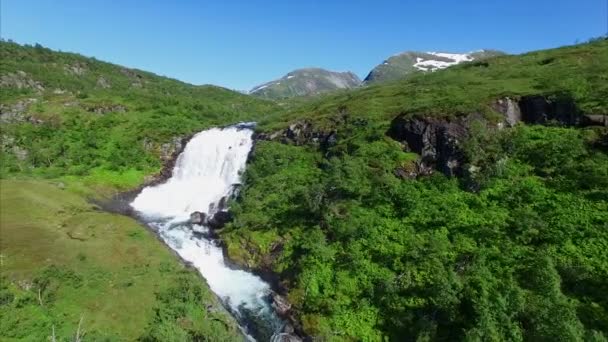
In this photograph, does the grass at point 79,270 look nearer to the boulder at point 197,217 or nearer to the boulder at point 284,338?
the boulder at point 284,338

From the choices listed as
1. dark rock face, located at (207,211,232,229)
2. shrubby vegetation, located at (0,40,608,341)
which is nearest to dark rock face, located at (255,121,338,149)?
shrubby vegetation, located at (0,40,608,341)

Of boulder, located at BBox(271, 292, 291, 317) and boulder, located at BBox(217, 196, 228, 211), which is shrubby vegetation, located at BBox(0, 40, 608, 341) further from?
boulder, located at BBox(217, 196, 228, 211)

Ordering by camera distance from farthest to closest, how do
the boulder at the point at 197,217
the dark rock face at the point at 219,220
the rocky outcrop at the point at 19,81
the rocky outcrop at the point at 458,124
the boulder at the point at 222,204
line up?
the rocky outcrop at the point at 19,81, the boulder at the point at 222,204, the boulder at the point at 197,217, the dark rock face at the point at 219,220, the rocky outcrop at the point at 458,124

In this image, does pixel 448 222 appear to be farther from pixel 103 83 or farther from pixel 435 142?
pixel 103 83

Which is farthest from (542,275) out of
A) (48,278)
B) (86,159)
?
(86,159)

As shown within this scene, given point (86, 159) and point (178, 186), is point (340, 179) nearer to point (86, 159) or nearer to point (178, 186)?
point (178, 186)

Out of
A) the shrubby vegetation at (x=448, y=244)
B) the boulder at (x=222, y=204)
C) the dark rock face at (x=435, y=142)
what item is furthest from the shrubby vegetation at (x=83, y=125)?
the dark rock face at (x=435, y=142)
